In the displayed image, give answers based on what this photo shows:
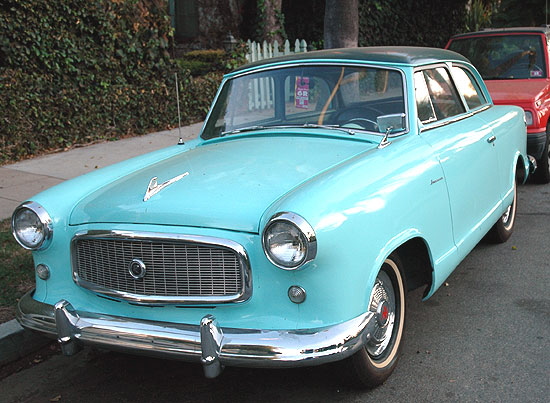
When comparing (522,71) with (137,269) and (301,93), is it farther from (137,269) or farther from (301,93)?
(137,269)

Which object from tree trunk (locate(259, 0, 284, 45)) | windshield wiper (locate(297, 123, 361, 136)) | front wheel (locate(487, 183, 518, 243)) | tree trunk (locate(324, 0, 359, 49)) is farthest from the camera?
tree trunk (locate(259, 0, 284, 45))

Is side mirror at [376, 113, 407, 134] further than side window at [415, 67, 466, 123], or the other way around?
side window at [415, 67, 466, 123]

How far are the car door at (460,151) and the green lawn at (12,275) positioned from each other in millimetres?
Result: 2851

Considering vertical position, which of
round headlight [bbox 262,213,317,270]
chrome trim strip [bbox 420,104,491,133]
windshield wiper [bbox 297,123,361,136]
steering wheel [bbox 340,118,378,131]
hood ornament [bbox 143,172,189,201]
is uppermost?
steering wheel [bbox 340,118,378,131]

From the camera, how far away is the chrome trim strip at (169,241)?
298 centimetres

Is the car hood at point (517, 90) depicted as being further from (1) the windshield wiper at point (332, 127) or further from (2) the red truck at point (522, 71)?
(1) the windshield wiper at point (332, 127)

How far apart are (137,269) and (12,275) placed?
6.85 ft

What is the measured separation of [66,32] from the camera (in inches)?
370

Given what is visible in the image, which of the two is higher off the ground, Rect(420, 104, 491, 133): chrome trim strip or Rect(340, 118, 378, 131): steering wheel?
Rect(340, 118, 378, 131): steering wheel

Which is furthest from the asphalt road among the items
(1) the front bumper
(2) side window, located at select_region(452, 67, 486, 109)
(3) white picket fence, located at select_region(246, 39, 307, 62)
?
(3) white picket fence, located at select_region(246, 39, 307, 62)

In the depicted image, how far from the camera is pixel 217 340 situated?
2906 mm

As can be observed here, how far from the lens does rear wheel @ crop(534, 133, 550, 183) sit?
7685 mm

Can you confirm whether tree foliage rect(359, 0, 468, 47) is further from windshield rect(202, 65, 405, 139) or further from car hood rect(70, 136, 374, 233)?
car hood rect(70, 136, 374, 233)

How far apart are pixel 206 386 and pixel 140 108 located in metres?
7.54
